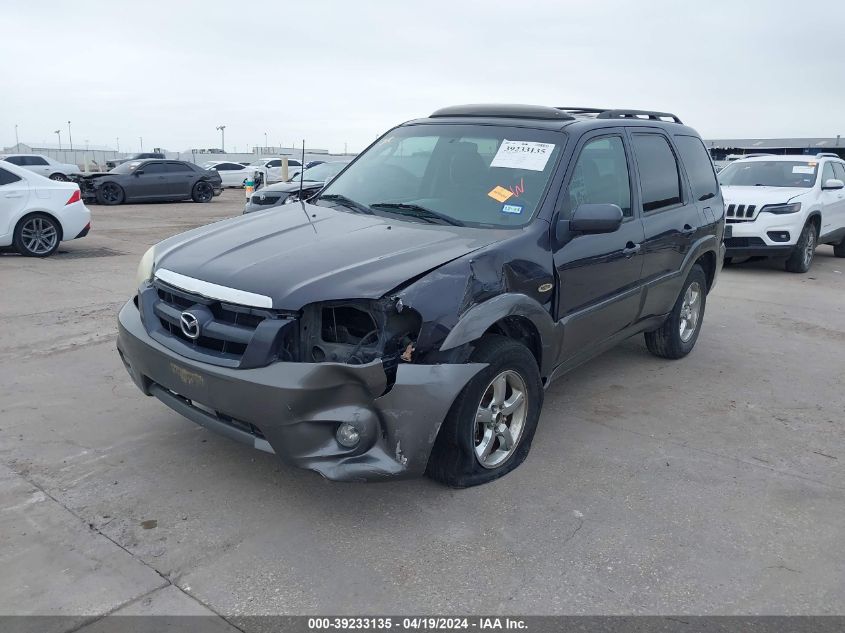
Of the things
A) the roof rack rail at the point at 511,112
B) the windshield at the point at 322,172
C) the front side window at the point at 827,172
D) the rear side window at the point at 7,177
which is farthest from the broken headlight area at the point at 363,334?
the windshield at the point at 322,172

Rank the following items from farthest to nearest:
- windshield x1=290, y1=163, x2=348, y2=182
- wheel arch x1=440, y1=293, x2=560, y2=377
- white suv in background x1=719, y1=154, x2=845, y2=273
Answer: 1. windshield x1=290, y1=163, x2=348, y2=182
2. white suv in background x1=719, y1=154, x2=845, y2=273
3. wheel arch x1=440, y1=293, x2=560, y2=377

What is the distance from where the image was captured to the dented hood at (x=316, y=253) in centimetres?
321

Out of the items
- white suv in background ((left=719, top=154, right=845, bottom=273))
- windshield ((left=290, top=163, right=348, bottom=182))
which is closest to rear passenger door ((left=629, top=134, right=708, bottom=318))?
white suv in background ((left=719, top=154, right=845, bottom=273))

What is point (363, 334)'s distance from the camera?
3.32 meters

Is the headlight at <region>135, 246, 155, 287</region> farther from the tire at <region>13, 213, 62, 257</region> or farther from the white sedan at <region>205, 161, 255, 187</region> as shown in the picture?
the white sedan at <region>205, 161, 255, 187</region>

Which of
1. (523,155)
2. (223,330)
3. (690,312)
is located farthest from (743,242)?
(223,330)

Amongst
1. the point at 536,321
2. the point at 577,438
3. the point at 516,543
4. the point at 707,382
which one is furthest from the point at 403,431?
the point at 707,382

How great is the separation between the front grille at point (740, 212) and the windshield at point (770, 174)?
2.87ft

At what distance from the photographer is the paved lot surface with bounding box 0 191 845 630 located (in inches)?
113

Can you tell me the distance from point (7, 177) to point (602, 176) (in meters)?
8.93

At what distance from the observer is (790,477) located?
4.00 meters

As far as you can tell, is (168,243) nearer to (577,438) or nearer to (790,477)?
(577,438)

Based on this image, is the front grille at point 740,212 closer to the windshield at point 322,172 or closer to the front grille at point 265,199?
the front grille at point 265,199

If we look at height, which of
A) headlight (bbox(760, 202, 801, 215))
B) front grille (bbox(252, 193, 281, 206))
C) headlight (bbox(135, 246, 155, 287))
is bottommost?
front grille (bbox(252, 193, 281, 206))
